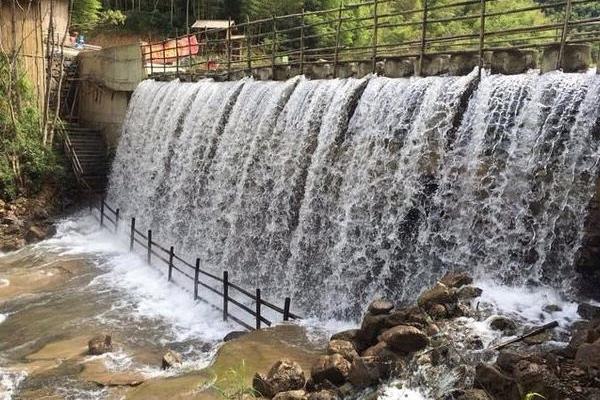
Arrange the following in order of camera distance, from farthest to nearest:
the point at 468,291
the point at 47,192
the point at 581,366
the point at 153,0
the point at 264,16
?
the point at 153,0
the point at 264,16
the point at 47,192
the point at 468,291
the point at 581,366

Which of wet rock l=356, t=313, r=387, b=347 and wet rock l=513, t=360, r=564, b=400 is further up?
wet rock l=513, t=360, r=564, b=400

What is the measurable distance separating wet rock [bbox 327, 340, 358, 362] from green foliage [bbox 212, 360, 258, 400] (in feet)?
3.21

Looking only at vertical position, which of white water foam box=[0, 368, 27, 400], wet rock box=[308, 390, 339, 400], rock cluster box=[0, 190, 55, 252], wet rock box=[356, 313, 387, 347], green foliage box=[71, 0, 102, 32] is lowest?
white water foam box=[0, 368, 27, 400]

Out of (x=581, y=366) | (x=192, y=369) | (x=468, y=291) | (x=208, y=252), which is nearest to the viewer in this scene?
(x=581, y=366)

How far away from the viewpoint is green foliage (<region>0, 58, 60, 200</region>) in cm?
1797

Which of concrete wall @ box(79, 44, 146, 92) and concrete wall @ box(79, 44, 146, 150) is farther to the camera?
concrete wall @ box(79, 44, 146, 150)

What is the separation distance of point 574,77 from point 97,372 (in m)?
7.89

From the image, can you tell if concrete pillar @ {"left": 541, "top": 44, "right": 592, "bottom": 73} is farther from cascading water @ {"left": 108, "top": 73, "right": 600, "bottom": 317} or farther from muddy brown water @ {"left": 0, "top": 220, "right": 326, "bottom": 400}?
muddy brown water @ {"left": 0, "top": 220, "right": 326, "bottom": 400}

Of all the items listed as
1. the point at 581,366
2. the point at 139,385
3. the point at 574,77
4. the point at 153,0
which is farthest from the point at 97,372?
the point at 153,0

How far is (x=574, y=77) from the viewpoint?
312 inches

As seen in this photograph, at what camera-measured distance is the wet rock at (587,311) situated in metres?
6.51

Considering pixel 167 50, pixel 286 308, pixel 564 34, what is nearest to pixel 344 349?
pixel 286 308

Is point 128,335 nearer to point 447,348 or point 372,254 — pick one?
point 372,254

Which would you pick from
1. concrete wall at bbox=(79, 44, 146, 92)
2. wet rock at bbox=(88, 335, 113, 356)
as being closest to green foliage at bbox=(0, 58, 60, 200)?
concrete wall at bbox=(79, 44, 146, 92)
